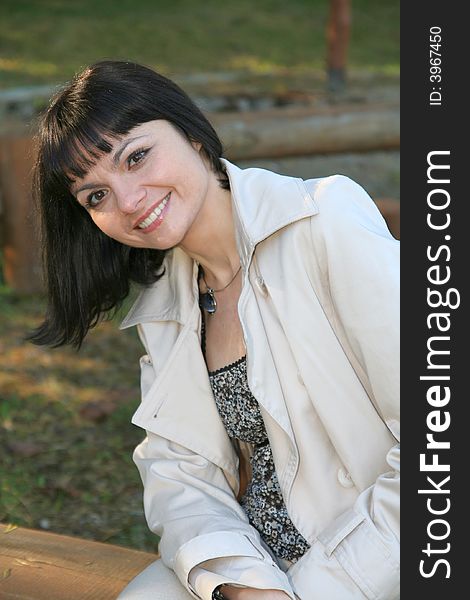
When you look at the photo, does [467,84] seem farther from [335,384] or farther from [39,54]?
[39,54]

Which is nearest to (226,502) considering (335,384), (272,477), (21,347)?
(272,477)

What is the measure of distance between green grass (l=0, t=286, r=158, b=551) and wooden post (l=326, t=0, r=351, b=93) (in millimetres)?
6316

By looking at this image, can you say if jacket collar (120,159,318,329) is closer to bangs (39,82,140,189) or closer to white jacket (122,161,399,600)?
white jacket (122,161,399,600)

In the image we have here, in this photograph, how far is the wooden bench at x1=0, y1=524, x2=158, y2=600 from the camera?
2.49m

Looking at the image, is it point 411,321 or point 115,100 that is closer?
point 411,321

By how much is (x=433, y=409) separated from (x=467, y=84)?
0.69 m

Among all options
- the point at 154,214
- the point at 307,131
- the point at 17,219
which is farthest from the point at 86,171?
the point at 307,131

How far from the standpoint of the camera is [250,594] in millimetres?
2277

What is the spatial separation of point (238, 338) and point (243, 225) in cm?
31

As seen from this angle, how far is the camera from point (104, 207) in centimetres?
247

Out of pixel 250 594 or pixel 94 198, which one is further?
pixel 94 198

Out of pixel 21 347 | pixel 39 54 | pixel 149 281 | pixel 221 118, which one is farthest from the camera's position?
pixel 39 54

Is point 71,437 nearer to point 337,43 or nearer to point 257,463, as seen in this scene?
point 257,463

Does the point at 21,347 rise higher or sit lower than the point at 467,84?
lower
